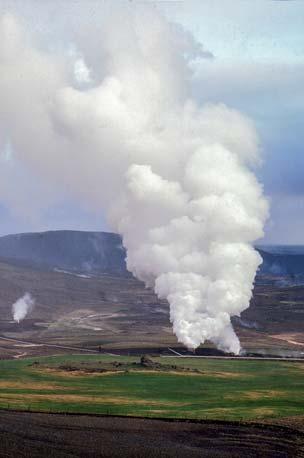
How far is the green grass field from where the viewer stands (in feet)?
239

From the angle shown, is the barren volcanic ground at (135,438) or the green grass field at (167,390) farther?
the green grass field at (167,390)

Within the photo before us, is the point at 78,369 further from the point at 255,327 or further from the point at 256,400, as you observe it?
the point at 255,327

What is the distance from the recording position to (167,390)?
286 ft

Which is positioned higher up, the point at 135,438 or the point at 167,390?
the point at 167,390

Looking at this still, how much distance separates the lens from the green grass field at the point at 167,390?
72.8m

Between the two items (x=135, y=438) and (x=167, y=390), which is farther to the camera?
(x=167, y=390)

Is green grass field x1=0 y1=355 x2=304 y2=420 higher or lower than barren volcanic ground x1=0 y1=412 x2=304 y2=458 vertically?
higher

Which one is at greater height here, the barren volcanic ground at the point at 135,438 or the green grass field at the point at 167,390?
the green grass field at the point at 167,390

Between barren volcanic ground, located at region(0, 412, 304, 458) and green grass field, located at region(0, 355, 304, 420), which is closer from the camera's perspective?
barren volcanic ground, located at region(0, 412, 304, 458)

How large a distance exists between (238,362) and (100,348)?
29.3 m

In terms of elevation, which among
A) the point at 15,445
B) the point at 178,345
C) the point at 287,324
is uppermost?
the point at 287,324

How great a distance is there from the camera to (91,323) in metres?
188

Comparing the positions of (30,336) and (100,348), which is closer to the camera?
(100,348)

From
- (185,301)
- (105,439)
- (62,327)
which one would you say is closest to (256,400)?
(105,439)
